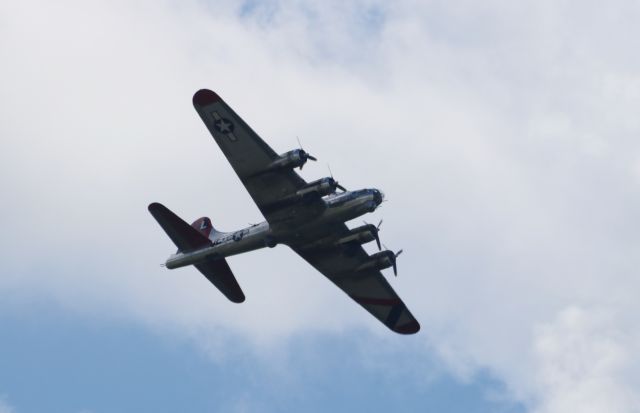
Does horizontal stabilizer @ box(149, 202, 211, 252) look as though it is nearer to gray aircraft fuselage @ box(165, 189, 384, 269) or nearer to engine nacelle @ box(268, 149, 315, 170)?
gray aircraft fuselage @ box(165, 189, 384, 269)

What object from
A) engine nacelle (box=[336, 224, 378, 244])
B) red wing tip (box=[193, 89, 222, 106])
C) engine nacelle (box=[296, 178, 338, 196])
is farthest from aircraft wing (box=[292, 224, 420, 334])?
red wing tip (box=[193, 89, 222, 106])

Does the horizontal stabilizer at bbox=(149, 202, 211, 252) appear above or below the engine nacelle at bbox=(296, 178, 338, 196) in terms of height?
below

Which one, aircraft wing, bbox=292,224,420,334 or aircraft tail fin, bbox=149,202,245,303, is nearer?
aircraft tail fin, bbox=149,202,245,303

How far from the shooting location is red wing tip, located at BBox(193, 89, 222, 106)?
5731 cm

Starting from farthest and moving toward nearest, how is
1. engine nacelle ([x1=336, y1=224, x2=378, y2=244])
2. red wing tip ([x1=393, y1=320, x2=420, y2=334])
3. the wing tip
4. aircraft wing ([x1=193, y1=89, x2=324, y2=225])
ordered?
red wing tip ([x1=393, y1=320, x2=420, y2=334]), the wing tip, engine nacelle ([x1=336, y1=224, x2=378, y2=244]), aircraft wing ([x1=193, y1=89, x2=324, y2=225])

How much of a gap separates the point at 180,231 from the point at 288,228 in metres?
7.53

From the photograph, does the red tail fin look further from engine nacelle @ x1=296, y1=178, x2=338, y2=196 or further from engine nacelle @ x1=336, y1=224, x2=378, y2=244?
engine nacelle @ x1=296, y1=178, x2=338, y2=196

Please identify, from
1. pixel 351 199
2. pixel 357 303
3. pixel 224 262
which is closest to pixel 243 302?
pixel 224 262

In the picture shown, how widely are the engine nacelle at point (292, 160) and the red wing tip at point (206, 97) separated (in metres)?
4.65

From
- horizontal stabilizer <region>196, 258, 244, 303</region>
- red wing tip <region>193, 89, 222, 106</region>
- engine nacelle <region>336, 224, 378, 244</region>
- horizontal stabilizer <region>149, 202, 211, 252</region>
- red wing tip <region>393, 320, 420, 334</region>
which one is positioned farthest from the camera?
red wing tip <region>393, 320, 420, 334</region>

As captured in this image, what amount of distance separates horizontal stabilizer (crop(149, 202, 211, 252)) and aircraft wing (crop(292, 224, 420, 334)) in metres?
5.85

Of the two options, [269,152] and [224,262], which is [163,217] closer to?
[224,262]

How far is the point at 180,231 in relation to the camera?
6431 centimetres

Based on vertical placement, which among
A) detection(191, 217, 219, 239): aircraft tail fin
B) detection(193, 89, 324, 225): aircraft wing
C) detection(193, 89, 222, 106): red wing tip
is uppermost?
detection(191, 217, 219, 239): aircraft tail fin
